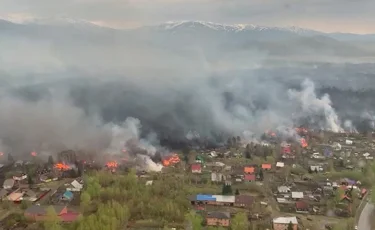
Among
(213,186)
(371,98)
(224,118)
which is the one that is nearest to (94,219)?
(213,186)

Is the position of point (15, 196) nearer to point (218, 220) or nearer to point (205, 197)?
point (205, 197)

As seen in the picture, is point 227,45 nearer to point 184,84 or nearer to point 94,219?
point 184,84

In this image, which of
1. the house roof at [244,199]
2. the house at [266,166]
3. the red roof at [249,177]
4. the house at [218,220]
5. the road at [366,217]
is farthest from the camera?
the house at [266,166]

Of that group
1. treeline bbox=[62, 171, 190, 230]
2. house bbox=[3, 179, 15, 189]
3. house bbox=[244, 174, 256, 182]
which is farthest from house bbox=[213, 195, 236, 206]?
house bbox=[3, 179, 15, 189]

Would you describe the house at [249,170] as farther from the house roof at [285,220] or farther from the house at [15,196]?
the house at [15,196]

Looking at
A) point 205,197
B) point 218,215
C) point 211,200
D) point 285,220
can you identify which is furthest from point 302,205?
point 218,215

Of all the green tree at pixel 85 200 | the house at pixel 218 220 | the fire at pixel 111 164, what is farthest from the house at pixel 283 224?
the fire at pixel 111 164
